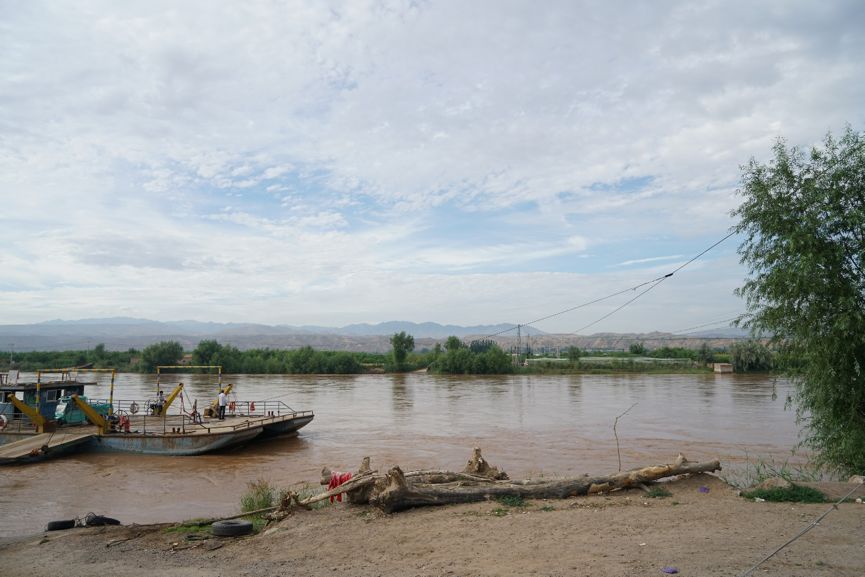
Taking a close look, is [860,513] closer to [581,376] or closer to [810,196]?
[810,196]

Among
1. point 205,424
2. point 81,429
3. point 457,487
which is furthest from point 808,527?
point 81,429

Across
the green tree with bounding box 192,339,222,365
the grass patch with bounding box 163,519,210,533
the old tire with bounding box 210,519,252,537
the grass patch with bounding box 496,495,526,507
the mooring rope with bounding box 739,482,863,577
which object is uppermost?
the green tree with bounding box 192,339,222,365

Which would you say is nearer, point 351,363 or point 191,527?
point 191,527

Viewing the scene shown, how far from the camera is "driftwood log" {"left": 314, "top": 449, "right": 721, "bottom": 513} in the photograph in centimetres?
989

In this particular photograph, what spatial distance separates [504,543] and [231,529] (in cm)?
471

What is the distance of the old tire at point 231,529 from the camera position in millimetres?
9570

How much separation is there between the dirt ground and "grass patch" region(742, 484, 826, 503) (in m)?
0.29

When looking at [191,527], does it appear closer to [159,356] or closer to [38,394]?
[38,394]

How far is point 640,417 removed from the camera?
109ft

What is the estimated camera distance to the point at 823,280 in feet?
36.0

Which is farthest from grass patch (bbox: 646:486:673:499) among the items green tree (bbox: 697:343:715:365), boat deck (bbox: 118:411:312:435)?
green tree (bbox: 697:343:715:365)

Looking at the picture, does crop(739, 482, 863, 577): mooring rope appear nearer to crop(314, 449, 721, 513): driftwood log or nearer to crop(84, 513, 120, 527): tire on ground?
crop(314, 449, 721, 513): driftwood log

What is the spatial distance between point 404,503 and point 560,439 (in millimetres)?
17406

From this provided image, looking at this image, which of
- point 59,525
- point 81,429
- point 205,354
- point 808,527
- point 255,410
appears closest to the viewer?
point 808,527
